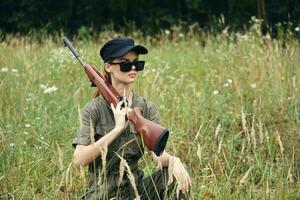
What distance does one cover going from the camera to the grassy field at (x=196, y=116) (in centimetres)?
379

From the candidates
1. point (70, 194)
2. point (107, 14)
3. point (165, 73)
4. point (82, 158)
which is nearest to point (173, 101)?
point (165, 73)

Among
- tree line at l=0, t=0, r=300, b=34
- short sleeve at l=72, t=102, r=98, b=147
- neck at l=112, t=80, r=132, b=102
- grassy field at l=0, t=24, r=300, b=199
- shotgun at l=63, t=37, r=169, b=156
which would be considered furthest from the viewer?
tree line at l=0, t=0, r=300, b=34

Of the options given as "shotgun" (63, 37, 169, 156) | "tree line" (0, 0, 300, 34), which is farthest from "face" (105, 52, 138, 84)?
"tree line" (0, 0, 300, 34)

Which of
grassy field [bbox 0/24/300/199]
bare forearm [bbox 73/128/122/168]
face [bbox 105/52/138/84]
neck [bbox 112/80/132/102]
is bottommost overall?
grassy field [bbox 0/24/300/199]

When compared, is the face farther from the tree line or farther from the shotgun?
the tree line

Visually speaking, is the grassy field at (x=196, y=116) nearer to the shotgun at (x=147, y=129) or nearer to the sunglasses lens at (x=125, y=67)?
the shotgun at (x=147, y=129)

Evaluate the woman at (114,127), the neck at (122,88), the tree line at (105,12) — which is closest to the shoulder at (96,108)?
the woman at (114,127)

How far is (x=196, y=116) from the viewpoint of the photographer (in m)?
5.00

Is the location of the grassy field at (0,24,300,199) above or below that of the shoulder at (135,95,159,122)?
below

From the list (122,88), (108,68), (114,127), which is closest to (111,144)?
(114,127)

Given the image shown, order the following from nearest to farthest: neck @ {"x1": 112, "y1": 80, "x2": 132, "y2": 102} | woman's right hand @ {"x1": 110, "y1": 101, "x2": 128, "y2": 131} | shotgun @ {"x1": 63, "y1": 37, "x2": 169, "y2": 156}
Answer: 1. shotgun @ {"x1": 63, "y1": 37, "x2": 169, "y2": 156}
2. woman's right hand @ {"x1": 110, "y1": 101, "x2": 128, "y2": 131}
3. neck @ {"x1": 112, "y1": 80, "x2": 132, "y2": 102}

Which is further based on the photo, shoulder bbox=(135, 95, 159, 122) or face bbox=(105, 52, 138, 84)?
shoulder bbox=(135, 95, 159, 122)

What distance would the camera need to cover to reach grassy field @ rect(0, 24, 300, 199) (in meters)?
3.79

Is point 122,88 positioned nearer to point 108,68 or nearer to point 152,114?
point 108,68
